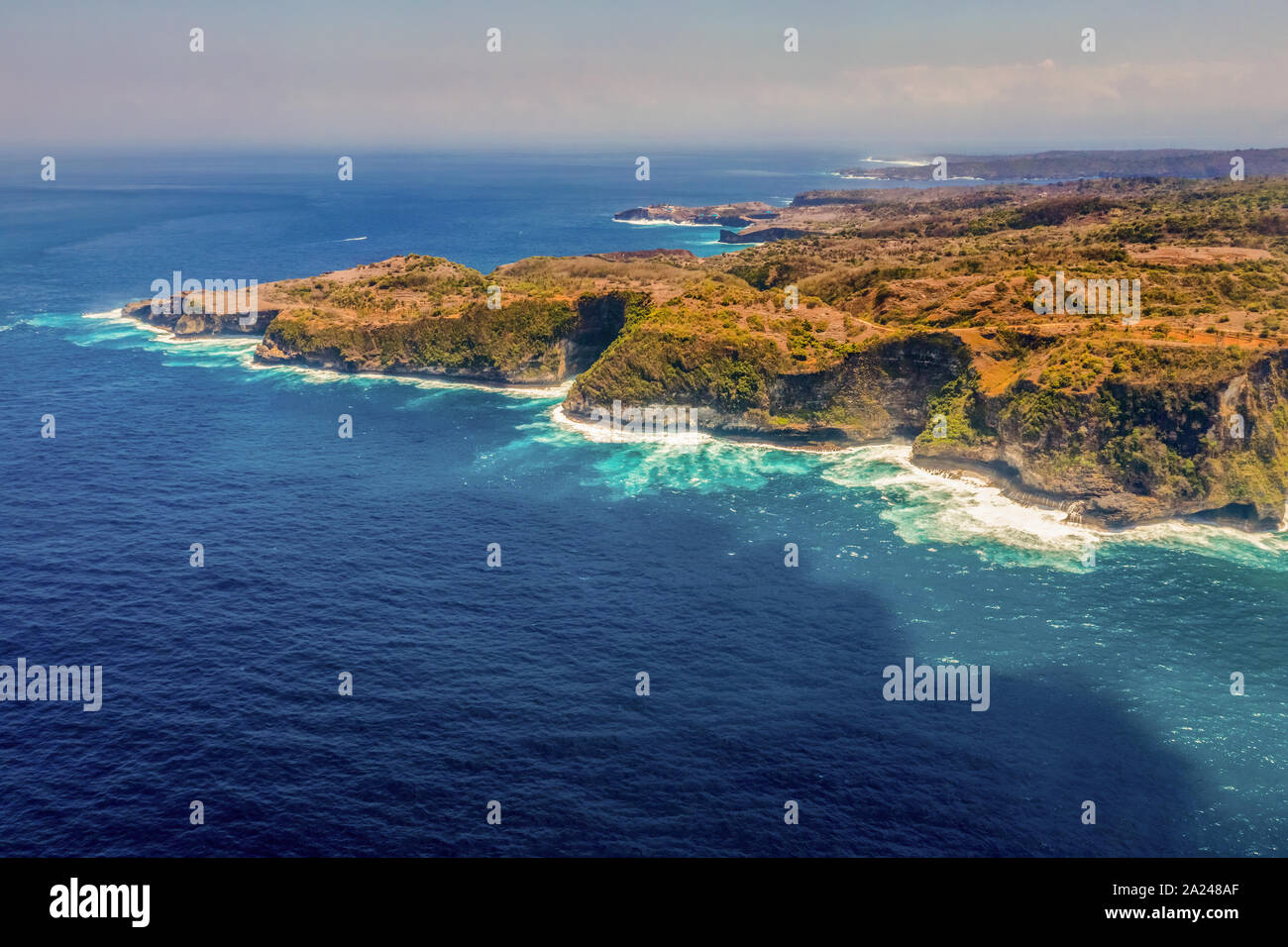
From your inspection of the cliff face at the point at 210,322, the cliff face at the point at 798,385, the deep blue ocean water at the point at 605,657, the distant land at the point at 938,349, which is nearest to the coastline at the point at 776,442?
the distant land at the point at 938,349

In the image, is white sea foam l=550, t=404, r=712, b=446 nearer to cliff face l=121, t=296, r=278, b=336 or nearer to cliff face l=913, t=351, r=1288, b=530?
cliff face l=913, t=351, r=1288, b=530

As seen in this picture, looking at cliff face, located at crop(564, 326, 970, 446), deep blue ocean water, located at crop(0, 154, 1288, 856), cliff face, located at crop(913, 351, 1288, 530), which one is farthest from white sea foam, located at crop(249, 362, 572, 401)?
cliff face, located at crop(913, 351, 1288, 530)

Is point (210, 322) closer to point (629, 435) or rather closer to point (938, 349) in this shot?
point (629, 435)

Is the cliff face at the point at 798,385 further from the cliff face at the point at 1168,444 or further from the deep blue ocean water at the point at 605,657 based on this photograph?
the cliff face at the point at 1168,444
